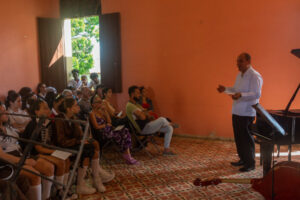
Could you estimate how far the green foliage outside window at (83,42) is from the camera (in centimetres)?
853

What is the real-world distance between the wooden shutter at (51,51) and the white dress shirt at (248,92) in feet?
15.6

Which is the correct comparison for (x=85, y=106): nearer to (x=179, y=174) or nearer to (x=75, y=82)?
(x=179, y=174)

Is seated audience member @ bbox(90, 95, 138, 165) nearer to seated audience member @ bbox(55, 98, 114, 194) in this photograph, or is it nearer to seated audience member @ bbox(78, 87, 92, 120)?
seated audience member @ bbox(78, 87, 92, 120)

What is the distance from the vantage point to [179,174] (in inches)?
143

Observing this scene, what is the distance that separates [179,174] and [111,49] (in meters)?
3.58

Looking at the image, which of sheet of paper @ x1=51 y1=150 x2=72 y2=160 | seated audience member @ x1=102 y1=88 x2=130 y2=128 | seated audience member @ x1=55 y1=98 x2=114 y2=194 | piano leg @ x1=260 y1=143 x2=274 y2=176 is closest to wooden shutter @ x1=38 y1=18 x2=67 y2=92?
seated audience member @ x1=102 y1=88 x2=130 y2=128

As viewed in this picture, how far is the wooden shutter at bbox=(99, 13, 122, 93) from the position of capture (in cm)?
610

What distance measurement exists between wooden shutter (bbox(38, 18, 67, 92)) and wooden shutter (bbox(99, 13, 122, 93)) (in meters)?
1.32

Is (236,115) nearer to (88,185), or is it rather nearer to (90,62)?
(88,185)

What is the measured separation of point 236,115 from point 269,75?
172cm

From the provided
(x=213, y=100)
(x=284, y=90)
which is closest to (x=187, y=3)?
(x=213, y=100)

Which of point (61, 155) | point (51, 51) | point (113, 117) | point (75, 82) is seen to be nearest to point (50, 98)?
point (75, 82)

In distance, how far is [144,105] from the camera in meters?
5.09

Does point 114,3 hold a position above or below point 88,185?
above
